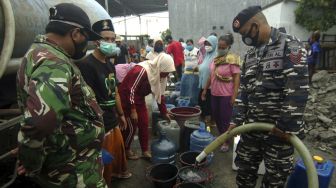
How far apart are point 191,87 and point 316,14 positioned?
33.3ft

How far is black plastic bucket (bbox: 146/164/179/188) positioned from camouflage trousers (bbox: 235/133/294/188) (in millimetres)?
903

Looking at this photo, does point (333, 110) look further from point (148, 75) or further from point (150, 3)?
point (150, 3)

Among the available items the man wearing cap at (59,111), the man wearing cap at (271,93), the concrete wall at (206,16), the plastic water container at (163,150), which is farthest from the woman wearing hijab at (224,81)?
the concrete wall at (206,16)

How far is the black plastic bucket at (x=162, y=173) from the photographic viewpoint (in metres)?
3.41

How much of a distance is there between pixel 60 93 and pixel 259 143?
83.9 inches

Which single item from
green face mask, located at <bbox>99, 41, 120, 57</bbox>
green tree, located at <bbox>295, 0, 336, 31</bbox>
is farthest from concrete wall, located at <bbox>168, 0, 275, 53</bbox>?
green face mask, located at <bbox>99, 41, 120, 57</bbox>

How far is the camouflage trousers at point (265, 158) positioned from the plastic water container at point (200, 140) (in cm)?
124

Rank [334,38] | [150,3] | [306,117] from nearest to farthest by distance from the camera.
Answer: [306,117], [334,38], [150,3]

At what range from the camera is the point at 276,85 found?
2.54 meters

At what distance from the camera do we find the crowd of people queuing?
5.13 feet

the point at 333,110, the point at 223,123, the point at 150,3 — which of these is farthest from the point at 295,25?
the point at 150,3

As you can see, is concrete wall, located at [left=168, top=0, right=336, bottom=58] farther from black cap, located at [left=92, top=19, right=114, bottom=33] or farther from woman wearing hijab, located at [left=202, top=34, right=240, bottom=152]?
black cap, located at [left=92, top=19, right=114, bottom=33]

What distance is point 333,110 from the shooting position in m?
6.76

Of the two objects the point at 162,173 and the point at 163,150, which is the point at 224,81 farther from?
the point at 162,173
